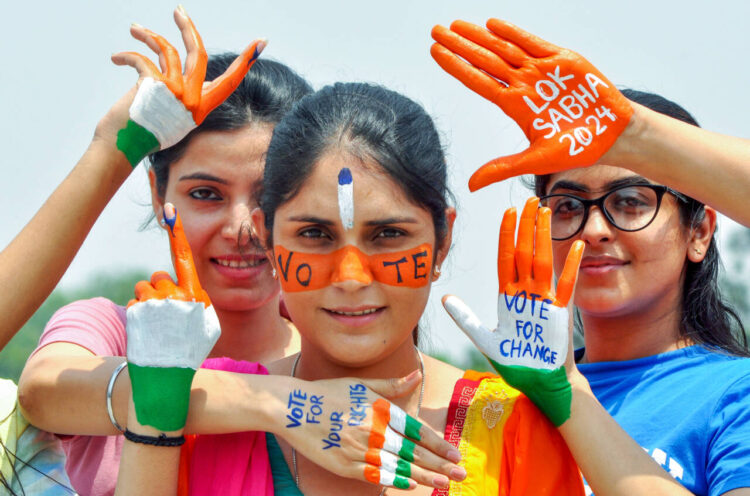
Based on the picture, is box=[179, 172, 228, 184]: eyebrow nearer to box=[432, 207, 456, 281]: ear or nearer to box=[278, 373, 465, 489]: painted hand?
box=[432, 207, 456, 281]: ear

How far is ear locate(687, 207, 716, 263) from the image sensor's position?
3053 mm

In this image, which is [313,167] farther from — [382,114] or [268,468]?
[268,468]

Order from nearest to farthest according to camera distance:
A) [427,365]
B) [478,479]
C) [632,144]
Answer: [478,479], [632,144], [427,365]

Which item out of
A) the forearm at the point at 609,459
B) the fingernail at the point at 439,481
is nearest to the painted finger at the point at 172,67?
the fingernail at the point at 439,481

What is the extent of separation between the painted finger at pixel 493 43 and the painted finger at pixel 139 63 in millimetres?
946

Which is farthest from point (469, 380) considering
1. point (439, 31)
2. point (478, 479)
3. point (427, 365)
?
point (439, 31)

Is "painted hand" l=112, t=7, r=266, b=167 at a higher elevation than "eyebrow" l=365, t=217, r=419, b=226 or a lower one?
higher

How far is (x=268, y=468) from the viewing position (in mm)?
2426

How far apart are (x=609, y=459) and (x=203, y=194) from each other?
176 cm

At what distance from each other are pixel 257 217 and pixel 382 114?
1.75ft

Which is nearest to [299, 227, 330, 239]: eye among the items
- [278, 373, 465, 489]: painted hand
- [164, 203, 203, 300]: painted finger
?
[164, 203, 203, 300]: painted finger

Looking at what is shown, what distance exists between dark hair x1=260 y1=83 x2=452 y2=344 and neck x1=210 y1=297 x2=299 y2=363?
0.87 metres

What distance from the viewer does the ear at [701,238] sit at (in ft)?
10.0

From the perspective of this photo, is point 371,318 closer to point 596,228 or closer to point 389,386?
point 389,386
